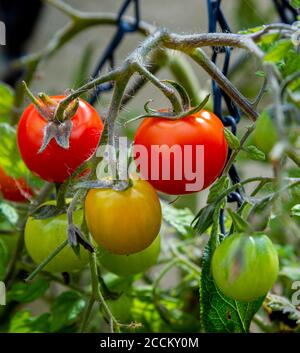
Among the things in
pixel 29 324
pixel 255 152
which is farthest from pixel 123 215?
pixel 29 324

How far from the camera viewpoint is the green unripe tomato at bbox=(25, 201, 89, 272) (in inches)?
23.5

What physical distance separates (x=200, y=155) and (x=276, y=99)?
5.9 inches

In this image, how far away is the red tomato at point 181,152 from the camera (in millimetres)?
525

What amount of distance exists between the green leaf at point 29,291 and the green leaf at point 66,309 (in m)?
0.02

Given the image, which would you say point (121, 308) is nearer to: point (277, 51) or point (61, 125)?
point (61, 125)

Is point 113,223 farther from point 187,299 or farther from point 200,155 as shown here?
point 187,299

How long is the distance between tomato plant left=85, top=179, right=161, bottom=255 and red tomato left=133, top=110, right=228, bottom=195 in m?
0.02

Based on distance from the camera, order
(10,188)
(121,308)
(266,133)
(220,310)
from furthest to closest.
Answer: (10,188)
(121,308)
(220,310)
(266,133)

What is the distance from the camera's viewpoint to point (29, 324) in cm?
82

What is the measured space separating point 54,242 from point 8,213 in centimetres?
24

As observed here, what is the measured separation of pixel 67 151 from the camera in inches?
22.9

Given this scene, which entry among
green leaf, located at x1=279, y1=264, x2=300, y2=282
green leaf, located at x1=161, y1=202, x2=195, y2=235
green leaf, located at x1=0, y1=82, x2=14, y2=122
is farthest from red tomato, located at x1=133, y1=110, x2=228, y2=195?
green leaf, located at x1=0, y1=82, x2=14, y2=122

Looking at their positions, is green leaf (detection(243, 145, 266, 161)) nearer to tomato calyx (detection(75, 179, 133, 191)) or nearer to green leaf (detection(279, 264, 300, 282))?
tomato calyx (detection(75, 179, 133, 191))
